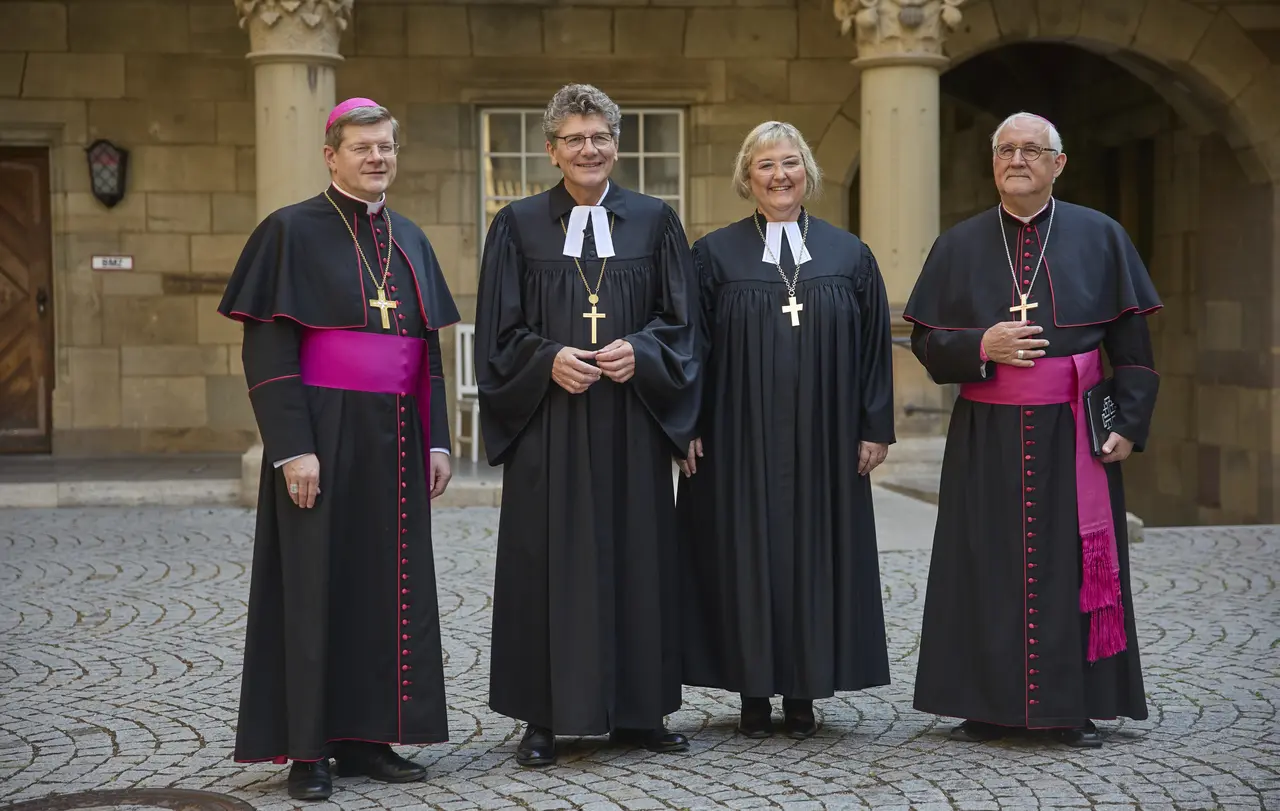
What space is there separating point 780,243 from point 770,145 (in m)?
0.31

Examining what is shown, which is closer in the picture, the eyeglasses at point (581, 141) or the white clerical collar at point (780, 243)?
the eyeglasses at point (581, 141)

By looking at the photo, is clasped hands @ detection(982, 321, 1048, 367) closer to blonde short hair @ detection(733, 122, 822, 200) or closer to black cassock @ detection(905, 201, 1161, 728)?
black cassock @ detection(905, 201, 1161, 728)

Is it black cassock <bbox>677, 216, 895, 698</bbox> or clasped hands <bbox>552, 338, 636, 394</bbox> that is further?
black cassock <bbox>677, 216, 895, 698</bbox>

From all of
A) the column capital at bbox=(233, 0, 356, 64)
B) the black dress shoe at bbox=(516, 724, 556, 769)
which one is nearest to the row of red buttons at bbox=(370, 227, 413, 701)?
the black dress shoe at bbox=(516, 724, 556, 769)

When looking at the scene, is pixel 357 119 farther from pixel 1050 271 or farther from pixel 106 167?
pixel 106 167

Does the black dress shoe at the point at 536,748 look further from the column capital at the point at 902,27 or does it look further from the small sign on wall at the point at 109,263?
the small sign on wall at the point at 109,263

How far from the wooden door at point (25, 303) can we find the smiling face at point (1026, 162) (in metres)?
9.67

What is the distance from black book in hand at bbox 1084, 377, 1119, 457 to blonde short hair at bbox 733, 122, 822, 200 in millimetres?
1047

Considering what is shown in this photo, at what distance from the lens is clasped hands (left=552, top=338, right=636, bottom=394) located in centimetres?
471

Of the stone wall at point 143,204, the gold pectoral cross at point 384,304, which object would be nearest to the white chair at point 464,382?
the stone wall at point 143,204

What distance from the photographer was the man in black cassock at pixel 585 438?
4.77 m

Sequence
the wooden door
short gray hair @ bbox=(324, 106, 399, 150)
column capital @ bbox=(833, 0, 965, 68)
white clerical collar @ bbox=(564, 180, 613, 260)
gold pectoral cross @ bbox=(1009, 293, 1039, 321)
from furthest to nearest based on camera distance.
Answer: the wooden door
column capital @ bbox=(833, 0, 965, 68)
gold pectoral cross @ bbox=(1009, 293, 1039, 321)
white clerical collar @ bbox=(564, 180, 613, 260)
short gray hair @ bbox=(324, 106, 399, 150)

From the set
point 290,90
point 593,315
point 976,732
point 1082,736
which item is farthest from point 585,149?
point 290,90

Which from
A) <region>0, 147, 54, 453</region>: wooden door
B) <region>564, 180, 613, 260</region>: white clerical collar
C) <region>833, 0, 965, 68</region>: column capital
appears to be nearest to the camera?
<region>564, 180, 613, 260</region>: white clerical collar
